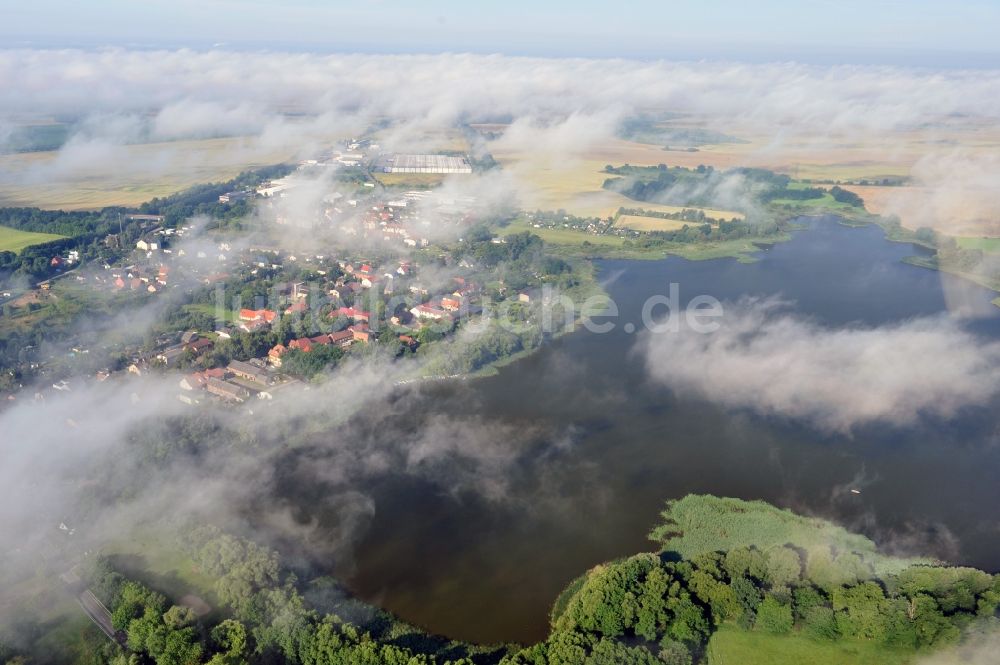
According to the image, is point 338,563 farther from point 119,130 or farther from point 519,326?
point 119,130

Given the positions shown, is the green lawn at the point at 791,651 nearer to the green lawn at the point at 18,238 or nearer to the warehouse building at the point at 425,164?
the green lawn at the point at 18,238

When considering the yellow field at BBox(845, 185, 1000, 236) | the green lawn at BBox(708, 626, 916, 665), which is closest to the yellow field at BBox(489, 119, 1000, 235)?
the yellow field at BBox(845, 185, 1000, 236)

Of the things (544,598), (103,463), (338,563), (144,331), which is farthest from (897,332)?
(144,331)

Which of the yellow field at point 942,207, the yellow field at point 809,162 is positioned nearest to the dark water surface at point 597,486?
the yellow field at point 942,207

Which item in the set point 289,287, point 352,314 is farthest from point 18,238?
point 352,314

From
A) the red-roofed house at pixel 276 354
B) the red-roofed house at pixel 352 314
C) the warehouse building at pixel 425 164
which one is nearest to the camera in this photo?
the red-roofed house at pixel 276 354

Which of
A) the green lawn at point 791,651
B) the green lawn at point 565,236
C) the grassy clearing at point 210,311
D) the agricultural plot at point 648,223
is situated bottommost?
the grassy clearing at point 210,311

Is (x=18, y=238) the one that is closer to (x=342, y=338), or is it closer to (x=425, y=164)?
(x=342, y=338)
